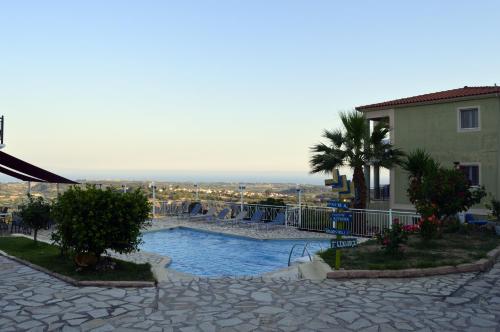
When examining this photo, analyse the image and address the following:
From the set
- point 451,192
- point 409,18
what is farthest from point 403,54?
point 451,192

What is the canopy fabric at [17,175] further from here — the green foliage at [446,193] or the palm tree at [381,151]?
the green foliage at [446,193]

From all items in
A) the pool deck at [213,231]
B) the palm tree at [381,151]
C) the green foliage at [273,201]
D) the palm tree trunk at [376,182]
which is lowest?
the pool deck at [213,231]

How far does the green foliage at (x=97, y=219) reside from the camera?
25.2 ft

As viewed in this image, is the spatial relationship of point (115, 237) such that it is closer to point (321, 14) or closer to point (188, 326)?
point (188, 326)

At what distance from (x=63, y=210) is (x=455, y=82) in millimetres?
21981

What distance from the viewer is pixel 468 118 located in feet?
61.0

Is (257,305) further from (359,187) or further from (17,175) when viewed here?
(17,175)

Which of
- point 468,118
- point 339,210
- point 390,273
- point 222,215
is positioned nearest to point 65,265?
point 339,210

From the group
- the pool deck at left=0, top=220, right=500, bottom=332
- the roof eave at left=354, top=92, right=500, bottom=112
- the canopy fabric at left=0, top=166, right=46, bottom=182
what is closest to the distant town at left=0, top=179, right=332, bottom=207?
the canopy fabric at left=0, top=166, right=46, bottom=182

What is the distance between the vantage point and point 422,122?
19891 millimetres

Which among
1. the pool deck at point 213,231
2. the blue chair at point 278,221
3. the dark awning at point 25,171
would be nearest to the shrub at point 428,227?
the pool deck at point 213,231

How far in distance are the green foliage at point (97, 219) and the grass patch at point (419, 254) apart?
13.8 ft

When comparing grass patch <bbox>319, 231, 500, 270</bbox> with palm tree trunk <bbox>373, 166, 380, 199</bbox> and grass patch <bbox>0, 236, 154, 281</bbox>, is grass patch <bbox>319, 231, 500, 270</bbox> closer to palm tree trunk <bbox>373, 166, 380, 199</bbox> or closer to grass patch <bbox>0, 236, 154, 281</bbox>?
grass patch <bbox>0, 236, 154, 281</bbox>

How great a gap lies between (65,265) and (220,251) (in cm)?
627
